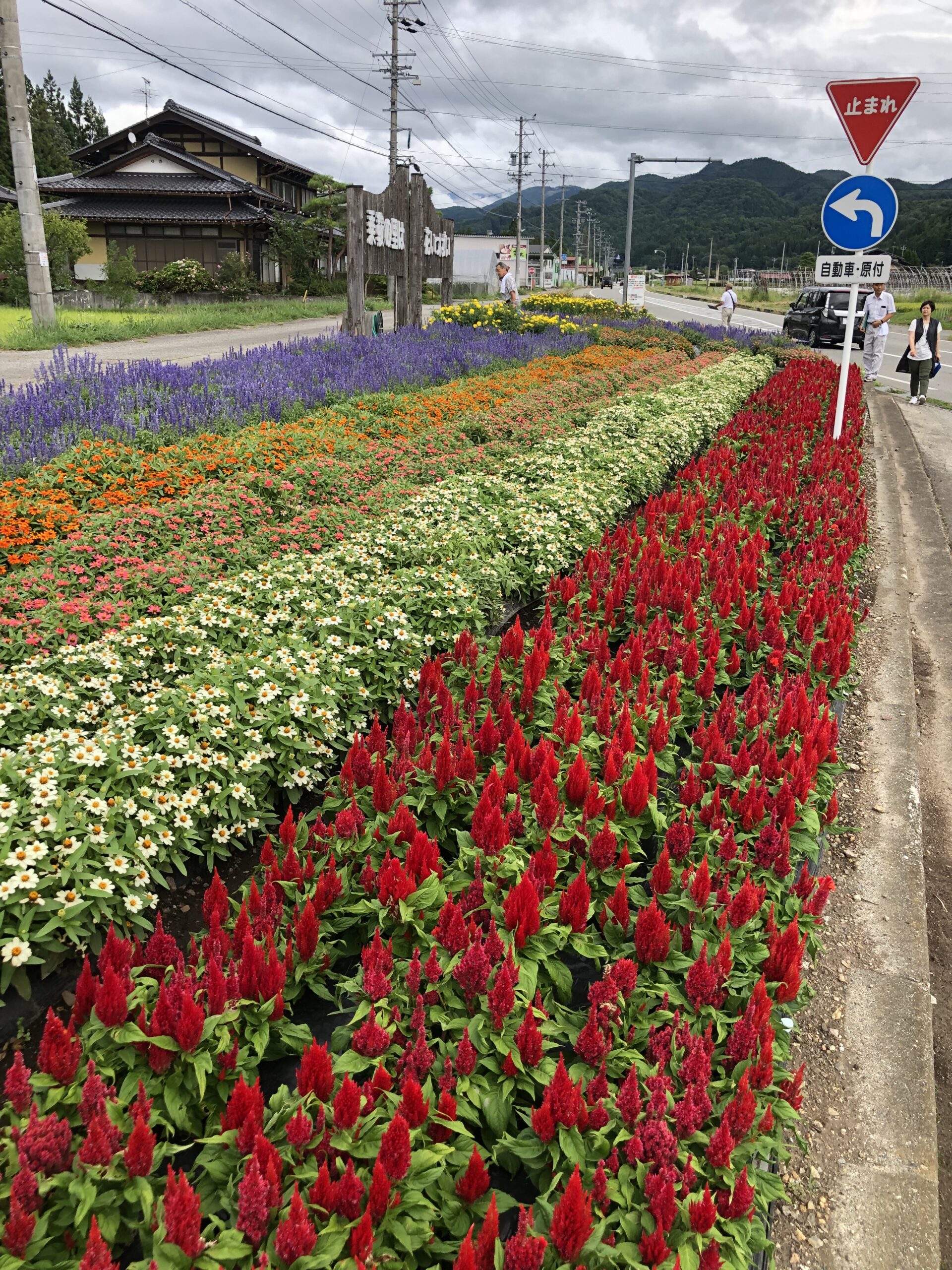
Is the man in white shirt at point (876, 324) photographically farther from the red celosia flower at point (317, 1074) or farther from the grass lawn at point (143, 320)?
the red celosia flower at point (317, 1074)

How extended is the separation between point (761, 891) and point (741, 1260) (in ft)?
2.85

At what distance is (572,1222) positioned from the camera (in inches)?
56.8

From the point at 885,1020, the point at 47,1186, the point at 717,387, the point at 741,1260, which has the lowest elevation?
the point at 885,1020

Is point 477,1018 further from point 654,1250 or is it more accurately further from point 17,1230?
point 17,1230

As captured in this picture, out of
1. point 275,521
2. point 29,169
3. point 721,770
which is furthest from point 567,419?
point 29,169

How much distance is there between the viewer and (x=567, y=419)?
9.59 metres

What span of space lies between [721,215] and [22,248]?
135207 mm

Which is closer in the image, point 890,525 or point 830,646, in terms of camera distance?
point 830,646

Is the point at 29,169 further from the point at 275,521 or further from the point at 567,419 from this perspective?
the point at 275,521

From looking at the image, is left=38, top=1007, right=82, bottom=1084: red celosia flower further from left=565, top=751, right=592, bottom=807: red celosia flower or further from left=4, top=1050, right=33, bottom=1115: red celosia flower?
left=565, top=751, right=592, bottom=807: red celosia flower

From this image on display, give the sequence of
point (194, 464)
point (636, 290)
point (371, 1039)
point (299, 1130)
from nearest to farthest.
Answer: point (299, 1130)
point (371, 1039)
point (194, 464)
point (636, 290)

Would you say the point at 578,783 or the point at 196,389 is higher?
the point at 196,389

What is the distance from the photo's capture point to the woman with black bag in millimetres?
15289

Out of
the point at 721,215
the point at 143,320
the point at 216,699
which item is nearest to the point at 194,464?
the point at 216,699
